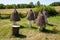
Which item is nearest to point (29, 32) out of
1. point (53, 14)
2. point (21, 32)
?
point (21, 32)

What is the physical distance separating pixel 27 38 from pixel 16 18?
600cm

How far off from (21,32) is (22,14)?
19101 millimetres

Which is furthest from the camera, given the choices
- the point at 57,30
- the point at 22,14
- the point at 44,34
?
the point at 22,14

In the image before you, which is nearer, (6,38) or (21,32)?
(6,38)

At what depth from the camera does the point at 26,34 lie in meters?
26.7

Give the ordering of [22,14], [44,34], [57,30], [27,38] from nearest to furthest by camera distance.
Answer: [27,38], [44,34], [57,30], [22,14]

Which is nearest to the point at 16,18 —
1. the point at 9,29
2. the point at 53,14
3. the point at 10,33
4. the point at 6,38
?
the point at 9,29

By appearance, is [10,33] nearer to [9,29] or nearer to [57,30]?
[9,29]

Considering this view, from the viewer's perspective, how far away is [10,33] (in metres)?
27.1

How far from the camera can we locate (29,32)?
27.6m

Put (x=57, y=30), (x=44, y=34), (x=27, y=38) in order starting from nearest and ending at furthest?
(x=27, y=38)
(x=44, y=34)
(x=57, y=30)

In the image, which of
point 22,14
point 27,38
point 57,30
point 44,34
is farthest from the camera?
point 22,14

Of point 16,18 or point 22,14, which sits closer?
point 16,18

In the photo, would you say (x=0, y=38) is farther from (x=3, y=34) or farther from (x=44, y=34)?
(x=44, y=34)
